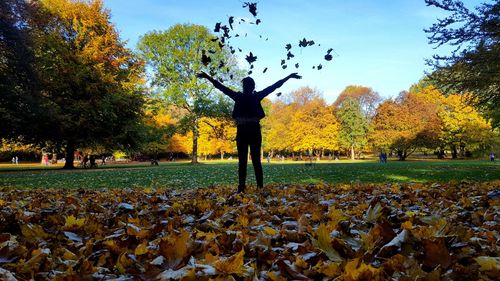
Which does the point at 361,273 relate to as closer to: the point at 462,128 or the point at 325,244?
the point at 325,244

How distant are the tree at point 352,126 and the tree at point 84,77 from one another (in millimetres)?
43138

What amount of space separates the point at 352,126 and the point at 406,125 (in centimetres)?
1073

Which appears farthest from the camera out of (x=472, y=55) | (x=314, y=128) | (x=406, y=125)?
(x=314, y=128)

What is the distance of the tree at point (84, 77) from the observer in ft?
90.0

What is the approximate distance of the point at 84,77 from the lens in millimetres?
28078

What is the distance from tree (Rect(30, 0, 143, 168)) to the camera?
2744 cm

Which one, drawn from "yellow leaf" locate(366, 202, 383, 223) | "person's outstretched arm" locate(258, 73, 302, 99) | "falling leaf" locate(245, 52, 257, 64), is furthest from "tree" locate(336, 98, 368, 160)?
"yellow leaf" locate(366, 202, 383, 223)

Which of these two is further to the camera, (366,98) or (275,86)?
(366,98)

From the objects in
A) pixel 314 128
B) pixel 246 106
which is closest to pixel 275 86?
pixel 246 106

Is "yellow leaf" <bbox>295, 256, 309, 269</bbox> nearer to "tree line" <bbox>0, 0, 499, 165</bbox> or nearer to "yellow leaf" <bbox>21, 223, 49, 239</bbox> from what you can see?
"yellow leaf" <bbox>21, 223, 49, 239</bbox>

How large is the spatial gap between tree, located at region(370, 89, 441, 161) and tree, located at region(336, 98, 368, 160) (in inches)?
126

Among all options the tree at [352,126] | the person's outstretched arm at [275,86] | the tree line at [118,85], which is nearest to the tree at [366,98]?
the tree at [352,126]

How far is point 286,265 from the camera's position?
1913 mm

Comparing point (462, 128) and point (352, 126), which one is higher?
point (352, 126)
